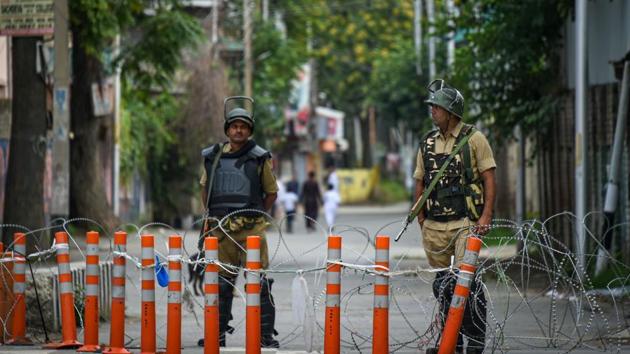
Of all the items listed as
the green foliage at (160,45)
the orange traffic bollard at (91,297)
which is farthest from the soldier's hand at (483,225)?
the green foliage at (160,45)

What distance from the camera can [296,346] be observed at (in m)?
11.4

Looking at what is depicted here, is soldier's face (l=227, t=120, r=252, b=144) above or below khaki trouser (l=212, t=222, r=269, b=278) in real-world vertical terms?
above

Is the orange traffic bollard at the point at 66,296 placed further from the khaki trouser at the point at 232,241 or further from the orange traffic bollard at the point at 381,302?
the orange traffic bollard at the point at 381,302

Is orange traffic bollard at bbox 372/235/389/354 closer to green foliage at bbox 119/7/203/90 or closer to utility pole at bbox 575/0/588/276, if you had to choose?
utility pole at bbox 575/0/588/276

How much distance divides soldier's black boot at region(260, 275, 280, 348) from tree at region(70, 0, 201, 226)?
11.1 m

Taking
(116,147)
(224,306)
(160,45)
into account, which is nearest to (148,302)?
(224,306)

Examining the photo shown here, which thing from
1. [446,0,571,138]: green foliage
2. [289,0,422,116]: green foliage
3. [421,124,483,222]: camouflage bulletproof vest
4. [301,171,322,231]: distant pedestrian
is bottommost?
[301,171,322,231]: distant pedestrian

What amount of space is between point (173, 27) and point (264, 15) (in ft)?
91.8

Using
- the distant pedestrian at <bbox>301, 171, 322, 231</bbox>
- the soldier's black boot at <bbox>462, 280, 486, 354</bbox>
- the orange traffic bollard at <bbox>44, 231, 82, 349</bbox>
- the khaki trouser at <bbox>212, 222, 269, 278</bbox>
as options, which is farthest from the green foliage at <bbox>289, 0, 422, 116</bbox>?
the soldier's black boot at <bbox>462, 280, 486, 354</bbox>

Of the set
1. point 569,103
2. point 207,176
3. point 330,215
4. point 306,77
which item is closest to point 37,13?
point 207,176

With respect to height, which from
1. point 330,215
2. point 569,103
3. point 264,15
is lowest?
point 330,215

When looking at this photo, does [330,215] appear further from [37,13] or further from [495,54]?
[37,13]

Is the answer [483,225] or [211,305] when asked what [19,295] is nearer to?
[211,305]

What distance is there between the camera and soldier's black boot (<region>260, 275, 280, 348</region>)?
10820 mm
